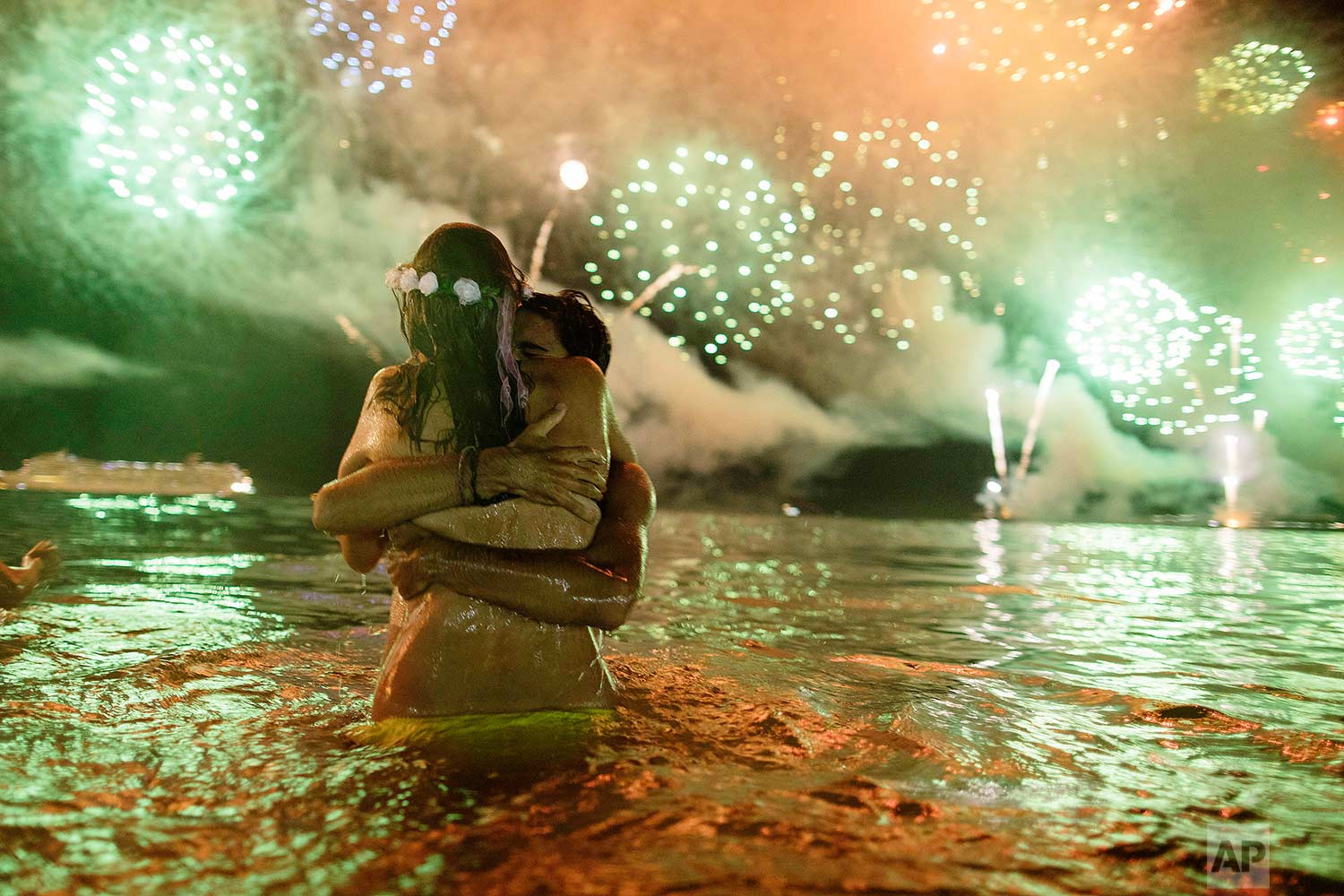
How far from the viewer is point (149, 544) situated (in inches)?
690

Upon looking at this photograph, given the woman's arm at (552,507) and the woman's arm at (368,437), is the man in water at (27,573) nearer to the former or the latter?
the woman's arm at (368,437)

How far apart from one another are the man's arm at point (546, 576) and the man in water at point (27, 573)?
470 centimetres

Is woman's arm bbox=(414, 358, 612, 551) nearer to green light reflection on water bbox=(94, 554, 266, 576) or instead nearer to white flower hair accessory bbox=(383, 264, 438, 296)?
white flower hair accessory bbox=(383, 264, 438, 296)

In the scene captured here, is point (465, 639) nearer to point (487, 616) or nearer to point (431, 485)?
point (487, 616)

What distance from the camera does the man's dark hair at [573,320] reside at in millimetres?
3672

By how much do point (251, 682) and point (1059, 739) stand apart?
4738 millimetres

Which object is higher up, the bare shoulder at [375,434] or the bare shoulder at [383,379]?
the bare shoulder at [383,379]

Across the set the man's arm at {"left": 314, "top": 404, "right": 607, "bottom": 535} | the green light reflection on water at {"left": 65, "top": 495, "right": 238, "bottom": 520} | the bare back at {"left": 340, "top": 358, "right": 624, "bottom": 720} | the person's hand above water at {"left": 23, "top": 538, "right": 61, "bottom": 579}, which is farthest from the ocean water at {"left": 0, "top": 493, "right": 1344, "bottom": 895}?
the green light reflection on water at {"left": 65, "top": 495, "right": 238, "bottom": 520}

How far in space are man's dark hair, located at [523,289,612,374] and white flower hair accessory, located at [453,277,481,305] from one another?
51 centimetres

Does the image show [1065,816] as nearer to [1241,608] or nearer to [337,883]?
[337,883]

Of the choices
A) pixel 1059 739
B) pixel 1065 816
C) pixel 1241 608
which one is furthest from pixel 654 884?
pixel 1241 608

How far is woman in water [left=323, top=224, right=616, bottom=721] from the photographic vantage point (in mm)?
3107

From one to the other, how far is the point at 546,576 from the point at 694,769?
0.99 metres

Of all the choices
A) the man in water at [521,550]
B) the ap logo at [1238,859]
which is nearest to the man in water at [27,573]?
the man in water at [521,550]
